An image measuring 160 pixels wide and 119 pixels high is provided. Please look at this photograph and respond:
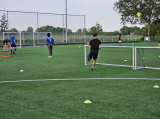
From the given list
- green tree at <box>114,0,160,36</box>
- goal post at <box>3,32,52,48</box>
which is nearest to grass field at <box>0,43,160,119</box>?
goal post at <box>3,32,52,48</box>

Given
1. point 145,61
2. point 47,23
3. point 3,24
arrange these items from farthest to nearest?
point 47,23 → point 3,24 → point 145,61

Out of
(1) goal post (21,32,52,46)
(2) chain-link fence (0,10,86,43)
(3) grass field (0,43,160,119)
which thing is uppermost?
(2) chain-link fence (0,10,86,43)

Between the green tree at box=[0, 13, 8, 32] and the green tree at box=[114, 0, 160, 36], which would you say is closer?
the green tree at box=[0, 13, 8, 32]

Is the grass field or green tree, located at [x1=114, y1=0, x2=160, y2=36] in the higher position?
green tree, located at [x1=114, y1=0, x2=160, y2=36]

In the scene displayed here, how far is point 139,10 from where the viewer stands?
207ft

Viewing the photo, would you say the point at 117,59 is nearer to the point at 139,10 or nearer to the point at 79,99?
the point at 79,99

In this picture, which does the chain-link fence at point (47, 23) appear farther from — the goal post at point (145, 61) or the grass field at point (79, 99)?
the grass field at point (79, 99)

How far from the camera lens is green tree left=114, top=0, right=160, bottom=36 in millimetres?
62031

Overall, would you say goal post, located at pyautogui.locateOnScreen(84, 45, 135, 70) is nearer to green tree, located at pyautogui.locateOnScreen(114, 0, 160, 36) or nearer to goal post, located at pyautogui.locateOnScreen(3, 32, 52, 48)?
goal post, located at pyautogui.locateOnScreen(3, 32, 52, 48)

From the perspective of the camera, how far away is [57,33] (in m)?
41.9

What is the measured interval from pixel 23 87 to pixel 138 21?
200 ft

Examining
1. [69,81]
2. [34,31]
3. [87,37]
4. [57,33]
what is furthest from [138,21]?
[69,81]

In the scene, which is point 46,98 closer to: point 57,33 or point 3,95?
point 3,95

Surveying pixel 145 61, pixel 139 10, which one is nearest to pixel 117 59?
pixel 145 61
